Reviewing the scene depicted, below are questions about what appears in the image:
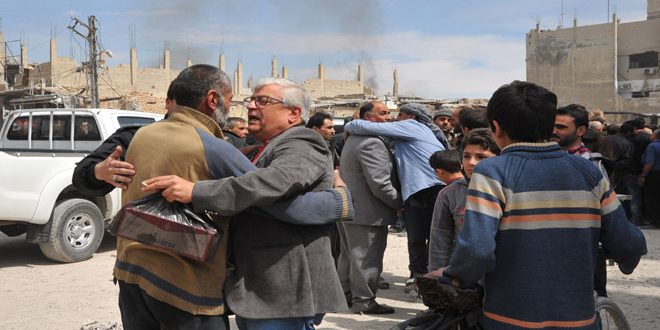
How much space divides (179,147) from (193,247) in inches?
15.5

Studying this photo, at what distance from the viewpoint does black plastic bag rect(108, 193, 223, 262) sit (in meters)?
2.21

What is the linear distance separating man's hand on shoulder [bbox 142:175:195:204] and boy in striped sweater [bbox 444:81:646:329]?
0.98m

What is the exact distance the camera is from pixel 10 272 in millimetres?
7414

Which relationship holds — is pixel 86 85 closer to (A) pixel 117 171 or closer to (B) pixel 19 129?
(B) pixel 19 129

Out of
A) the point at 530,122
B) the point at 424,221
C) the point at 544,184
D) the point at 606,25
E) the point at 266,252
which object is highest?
the point at 606,25

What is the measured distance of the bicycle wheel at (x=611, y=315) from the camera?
3.41 m

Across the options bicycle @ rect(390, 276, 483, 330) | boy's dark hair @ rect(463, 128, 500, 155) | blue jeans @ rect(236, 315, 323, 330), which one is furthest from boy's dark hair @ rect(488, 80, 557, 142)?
boy's dark hair @ rect(463, 128, 500, 155)

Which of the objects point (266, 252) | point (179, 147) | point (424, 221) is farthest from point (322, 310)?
point (424, 221)

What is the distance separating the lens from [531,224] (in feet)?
7.04

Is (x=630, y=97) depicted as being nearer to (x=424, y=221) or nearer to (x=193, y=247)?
(x=424, y=221)

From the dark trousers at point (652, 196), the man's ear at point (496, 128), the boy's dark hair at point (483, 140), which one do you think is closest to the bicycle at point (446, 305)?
the man's ear at point (496, 128)

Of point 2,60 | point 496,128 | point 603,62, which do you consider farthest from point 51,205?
point 603,62

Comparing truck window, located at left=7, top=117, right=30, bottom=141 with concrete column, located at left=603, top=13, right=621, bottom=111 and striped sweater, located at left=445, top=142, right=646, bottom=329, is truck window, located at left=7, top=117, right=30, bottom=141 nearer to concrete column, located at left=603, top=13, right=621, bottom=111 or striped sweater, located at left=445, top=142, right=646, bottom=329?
striped sweater, located at left=445, top=142, right=646, bottom=329

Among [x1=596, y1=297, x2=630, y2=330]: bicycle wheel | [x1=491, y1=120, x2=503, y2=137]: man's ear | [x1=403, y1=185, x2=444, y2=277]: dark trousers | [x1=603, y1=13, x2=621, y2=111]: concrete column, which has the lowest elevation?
[x1=596, y1=297, x2=630, y2=330]: bicycle wheel
